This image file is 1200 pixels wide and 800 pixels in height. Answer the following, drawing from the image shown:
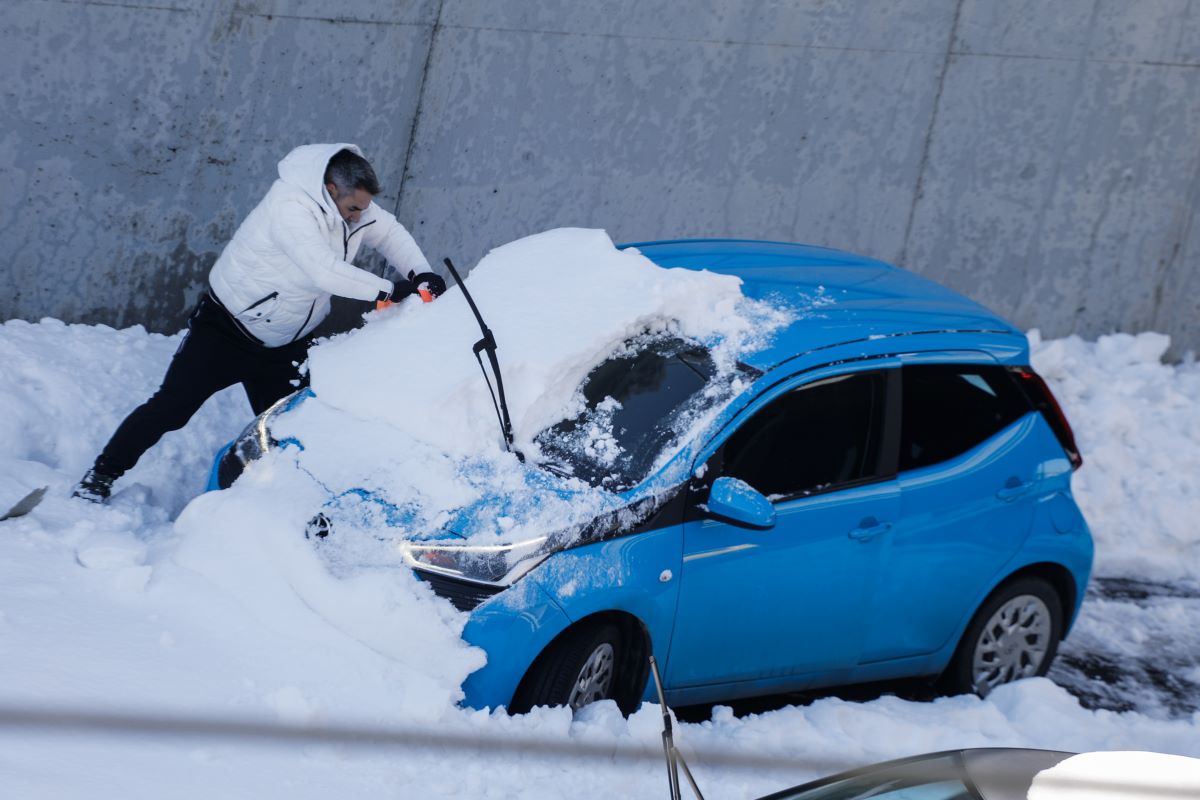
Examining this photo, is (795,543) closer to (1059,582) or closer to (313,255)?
(1059,582)

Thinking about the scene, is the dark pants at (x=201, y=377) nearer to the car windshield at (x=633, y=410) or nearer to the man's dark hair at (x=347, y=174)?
the man's dark hair at (x=347, y=174)

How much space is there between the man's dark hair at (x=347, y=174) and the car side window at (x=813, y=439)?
6.71 ft

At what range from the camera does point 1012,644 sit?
5.68 metres

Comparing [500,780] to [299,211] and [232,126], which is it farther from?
[232,126]

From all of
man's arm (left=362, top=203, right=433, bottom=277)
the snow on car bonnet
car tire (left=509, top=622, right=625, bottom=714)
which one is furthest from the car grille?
man's arm (left=362, top=203, right=433, bottom=277)

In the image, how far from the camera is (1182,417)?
8359mm

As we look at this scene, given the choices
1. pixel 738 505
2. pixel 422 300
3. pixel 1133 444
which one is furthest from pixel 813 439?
pixel 1133 444

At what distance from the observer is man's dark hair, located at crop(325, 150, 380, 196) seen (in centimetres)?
577

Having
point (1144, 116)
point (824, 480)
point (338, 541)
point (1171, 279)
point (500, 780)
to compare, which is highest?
point (1144, 116)

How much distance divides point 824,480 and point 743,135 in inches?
163

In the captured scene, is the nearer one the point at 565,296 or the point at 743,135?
the point at 565,296

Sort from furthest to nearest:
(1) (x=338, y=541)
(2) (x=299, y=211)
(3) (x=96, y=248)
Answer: (3) (x=96, y=248) → (2) (x=299, y=211) → (1) (x=338, y=541)

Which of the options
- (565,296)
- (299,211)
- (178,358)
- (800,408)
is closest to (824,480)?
(800,408)

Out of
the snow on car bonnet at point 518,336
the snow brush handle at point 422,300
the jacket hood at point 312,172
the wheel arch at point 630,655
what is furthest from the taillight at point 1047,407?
the jacket hood at point 312,172
